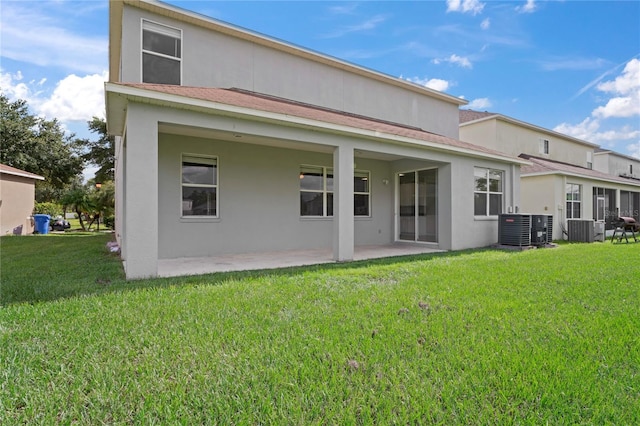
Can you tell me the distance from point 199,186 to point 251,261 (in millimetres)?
2620

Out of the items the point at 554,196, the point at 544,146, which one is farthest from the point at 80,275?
the point at 544,146

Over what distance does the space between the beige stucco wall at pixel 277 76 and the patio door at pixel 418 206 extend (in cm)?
330

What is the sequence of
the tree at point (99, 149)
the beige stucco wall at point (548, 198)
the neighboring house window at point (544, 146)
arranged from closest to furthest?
the beige stucco wall at point (548, 198), the neighboring house window at point (544, 146), the tree at point (99, 149)

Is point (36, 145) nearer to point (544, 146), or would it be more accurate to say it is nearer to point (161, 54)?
point (161, 54)

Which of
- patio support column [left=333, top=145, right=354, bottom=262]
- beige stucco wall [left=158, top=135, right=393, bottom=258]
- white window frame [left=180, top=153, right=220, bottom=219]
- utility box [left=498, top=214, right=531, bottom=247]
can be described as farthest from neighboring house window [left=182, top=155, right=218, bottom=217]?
utility box [left=498, top=214, right=531, bottom=247]

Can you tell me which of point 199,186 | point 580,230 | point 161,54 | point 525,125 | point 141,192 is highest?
point 525,125

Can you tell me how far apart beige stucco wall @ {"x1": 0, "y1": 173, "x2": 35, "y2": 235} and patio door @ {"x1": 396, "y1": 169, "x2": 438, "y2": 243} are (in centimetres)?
1988

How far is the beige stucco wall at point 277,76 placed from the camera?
29.6 feet

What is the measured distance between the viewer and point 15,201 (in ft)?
61.4

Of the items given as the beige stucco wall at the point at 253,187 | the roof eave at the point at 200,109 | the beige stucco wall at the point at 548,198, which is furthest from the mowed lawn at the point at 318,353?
the beige stucco wall at the point at 548,198

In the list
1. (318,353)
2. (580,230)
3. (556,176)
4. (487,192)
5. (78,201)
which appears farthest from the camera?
(78,201)

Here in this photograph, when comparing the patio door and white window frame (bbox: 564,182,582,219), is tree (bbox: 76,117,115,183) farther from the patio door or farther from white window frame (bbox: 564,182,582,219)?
white window frame (bbox: 564,182,582,219)

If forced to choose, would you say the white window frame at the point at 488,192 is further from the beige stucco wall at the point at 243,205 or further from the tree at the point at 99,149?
the tree at the point at 99,149

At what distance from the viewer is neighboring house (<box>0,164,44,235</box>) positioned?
17.8 m
